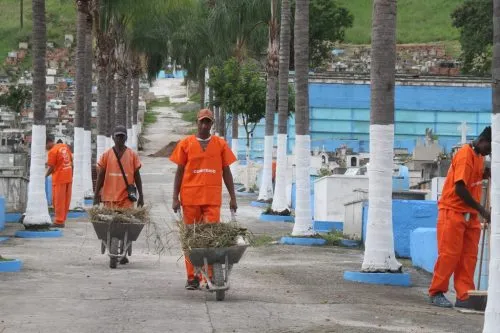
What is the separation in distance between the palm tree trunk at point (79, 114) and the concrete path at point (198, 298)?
9.75 metres

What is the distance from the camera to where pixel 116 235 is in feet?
48.4

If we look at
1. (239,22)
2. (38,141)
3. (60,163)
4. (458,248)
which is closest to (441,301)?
(458,248)

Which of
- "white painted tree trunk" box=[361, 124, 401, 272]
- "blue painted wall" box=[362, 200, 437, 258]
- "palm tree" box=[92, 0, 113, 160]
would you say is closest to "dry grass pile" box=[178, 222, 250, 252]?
"white painted tree trunk" box=[361, 124, 401, 272]

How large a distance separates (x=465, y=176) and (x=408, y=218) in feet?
21.8

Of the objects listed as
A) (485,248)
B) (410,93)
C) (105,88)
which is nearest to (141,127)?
(410,93)

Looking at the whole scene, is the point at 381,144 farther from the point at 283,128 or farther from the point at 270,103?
the point at 270,103

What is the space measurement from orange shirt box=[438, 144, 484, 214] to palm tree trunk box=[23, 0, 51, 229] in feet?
35.6

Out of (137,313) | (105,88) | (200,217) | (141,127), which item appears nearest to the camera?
(137,313)

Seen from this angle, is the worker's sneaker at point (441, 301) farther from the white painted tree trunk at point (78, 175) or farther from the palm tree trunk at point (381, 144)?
the white painted tree trunk at point (78, 175)

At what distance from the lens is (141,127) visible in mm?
84312

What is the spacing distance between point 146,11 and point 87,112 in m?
5.29

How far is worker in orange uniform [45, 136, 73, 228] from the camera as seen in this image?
2253 cm

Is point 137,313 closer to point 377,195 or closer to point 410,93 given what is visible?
point 377,195

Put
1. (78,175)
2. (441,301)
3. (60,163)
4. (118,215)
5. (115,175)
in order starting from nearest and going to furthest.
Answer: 1. (441,301)
2. (118,215)
3. (115,175)
4. (60,163)
5. (78,175)
